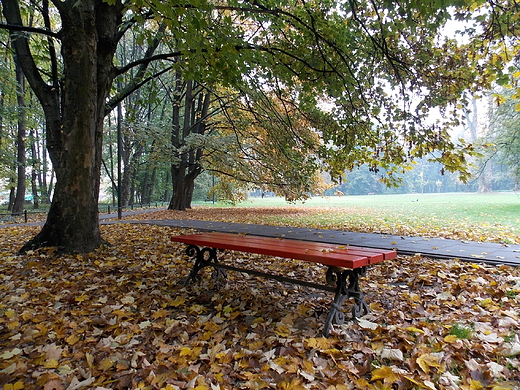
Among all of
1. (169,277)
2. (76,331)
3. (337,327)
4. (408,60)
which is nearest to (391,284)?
(337,327)

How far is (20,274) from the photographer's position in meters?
4.37

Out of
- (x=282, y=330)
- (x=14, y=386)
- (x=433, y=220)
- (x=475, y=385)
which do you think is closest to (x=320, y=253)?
(x=282, y=330)

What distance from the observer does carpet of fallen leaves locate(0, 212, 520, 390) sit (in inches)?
81.2

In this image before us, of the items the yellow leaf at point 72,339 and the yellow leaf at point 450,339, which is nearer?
the yellow leaf at point 450,339

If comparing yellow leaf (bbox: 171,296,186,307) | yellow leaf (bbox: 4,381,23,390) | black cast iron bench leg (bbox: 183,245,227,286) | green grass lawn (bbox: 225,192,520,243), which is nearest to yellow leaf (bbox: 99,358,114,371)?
yellow leaf (bbox: 4,381,23,390)

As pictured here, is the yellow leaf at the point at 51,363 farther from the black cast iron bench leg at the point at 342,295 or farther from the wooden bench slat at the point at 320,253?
the black cast iron bench leg at the point at 342,295

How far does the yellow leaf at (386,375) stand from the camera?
1.95m

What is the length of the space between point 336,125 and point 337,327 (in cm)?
497

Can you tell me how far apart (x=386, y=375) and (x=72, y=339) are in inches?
94.7

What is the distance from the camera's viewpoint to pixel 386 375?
6.54 ft

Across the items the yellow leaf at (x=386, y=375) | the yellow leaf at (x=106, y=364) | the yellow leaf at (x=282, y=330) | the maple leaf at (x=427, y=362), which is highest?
the maple leaf at (x=427, y=362)

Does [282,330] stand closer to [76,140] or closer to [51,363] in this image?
[51,363]

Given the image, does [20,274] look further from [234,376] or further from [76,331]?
[234,376]

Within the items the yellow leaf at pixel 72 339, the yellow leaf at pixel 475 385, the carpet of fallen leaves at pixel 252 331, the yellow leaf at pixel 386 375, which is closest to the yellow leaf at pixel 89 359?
the carpet of fallen leaves at pixel 252 331
